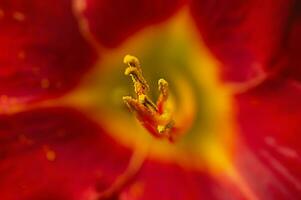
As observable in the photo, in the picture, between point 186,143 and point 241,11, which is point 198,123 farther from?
point 241,11

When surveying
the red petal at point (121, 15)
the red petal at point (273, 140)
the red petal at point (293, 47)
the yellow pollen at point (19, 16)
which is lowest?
the red petal at point (273, 140)

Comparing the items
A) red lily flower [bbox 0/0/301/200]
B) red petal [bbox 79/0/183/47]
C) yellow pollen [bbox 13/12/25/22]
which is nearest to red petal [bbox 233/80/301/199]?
red lily flower [bbox 0/0/301/200]

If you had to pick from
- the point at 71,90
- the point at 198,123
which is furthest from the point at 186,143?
the point at 71,90

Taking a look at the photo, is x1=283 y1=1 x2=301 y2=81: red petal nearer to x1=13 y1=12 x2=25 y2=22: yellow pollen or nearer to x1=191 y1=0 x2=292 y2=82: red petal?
x1=191 y1=0 x2=292 y2=82: red petal

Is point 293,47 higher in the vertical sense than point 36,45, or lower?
lower

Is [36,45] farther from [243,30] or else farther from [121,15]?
[243,30]

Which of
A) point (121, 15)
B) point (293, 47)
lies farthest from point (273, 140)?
point (121, 15)

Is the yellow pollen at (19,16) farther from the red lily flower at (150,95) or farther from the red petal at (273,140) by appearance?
the red petal at (273,140)

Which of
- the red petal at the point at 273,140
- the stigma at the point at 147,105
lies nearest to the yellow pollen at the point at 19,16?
the stigma at the point at 147,105
